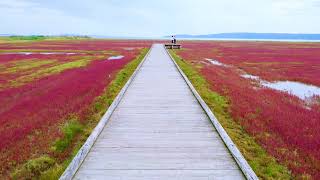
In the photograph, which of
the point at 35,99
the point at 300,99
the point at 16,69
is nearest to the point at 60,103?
the point at 35,99

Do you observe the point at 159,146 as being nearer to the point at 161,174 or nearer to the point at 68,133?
the point at 161,174

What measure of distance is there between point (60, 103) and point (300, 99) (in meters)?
11.6

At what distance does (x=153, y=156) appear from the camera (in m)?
6.72

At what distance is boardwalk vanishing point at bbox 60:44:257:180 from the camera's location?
596 centimetres

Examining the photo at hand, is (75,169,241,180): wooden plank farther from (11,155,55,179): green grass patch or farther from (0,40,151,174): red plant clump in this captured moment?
(0,40,151,174): red plant clump

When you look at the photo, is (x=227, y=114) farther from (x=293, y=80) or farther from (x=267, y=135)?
(x=293, y=80)

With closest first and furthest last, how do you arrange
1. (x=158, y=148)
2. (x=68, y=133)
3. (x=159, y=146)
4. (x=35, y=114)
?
(x=158, y=148)
(x=159, y=146)
(x=68, y=133)
(x=35, y=114)

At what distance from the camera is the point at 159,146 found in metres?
7.32

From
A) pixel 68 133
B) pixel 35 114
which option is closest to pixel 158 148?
pixel 68 133

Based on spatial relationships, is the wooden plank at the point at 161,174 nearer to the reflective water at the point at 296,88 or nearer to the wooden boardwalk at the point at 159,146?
the wooden boardwalk at the point at 159,146

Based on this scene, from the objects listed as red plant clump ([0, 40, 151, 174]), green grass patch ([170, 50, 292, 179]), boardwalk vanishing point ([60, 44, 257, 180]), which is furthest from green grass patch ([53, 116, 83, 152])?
green grass patch ([170, 50, 292, 179])

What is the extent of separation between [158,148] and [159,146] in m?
0.12

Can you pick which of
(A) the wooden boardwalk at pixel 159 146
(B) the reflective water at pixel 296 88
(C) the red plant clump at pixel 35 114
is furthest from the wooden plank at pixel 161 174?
(B) the reflective water at pixel 296 88

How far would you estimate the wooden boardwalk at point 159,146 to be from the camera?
5980 mm
